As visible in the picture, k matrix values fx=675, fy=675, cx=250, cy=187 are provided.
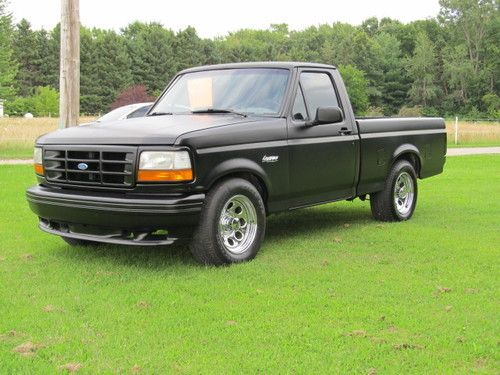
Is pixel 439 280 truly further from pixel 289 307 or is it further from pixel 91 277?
pixel 91 277

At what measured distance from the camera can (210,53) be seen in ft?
339

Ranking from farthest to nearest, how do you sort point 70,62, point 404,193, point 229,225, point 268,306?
point 70,62, point 404,193, point 229,225, point 268,306

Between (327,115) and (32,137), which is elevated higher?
(327,115)

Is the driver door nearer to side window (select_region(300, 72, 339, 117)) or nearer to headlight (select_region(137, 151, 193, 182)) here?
side window (select_region(300, 72, 339, 117))

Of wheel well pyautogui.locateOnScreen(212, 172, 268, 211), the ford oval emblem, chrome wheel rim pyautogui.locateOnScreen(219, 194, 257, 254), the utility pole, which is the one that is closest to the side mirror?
wheel well pyautogui.locateOnScreen(212, 172, 268, 211)

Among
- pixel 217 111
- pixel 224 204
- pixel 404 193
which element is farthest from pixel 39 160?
pixel 404 193

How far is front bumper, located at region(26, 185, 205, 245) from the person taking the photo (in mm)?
5617

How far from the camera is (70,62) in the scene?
10375 mm

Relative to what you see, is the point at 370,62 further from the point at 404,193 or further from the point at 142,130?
the point at 142,130

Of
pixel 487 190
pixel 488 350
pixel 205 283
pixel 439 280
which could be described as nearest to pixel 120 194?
pixel 205 283

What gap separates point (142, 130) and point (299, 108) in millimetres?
1880

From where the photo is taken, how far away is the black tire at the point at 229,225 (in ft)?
19.3

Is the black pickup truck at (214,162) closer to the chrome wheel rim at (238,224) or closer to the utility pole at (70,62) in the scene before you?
the chrome wheel rim at (238,224)

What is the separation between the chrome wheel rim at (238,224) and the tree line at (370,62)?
7866 centimetres
